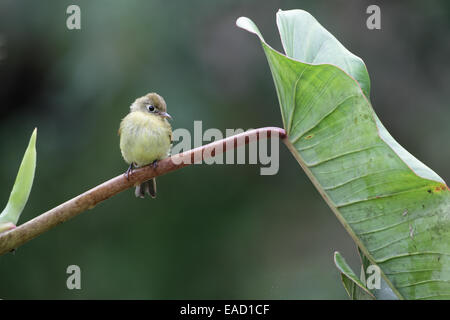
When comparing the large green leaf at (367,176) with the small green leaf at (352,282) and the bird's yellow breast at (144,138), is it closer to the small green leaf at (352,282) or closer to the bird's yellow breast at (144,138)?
the small green leaf at (352,282)

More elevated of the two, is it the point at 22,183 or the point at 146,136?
the point at 146,136

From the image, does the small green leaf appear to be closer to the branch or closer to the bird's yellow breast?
the branch

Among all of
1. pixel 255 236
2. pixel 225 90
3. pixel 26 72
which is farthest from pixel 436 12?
pixel 26 72

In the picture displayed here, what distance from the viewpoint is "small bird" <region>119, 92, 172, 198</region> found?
2656 mm

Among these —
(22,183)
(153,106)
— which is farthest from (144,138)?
(22,183)

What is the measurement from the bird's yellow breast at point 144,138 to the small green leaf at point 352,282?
4.20ft

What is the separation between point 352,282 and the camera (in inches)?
64.7

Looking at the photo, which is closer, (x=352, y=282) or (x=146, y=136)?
(x=352, y=282)

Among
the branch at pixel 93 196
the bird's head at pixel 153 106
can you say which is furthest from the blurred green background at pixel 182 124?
the branch at pixel 93 196

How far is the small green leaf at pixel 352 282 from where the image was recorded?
1559mm

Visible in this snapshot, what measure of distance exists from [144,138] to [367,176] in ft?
4.39

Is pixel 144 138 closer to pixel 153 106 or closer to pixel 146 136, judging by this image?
pixel 146 136

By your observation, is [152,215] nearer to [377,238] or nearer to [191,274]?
[191,274]

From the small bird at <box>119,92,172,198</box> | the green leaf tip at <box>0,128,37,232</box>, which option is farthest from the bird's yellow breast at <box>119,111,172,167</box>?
the green leaf tip at <box>0,128,37,232</box>
